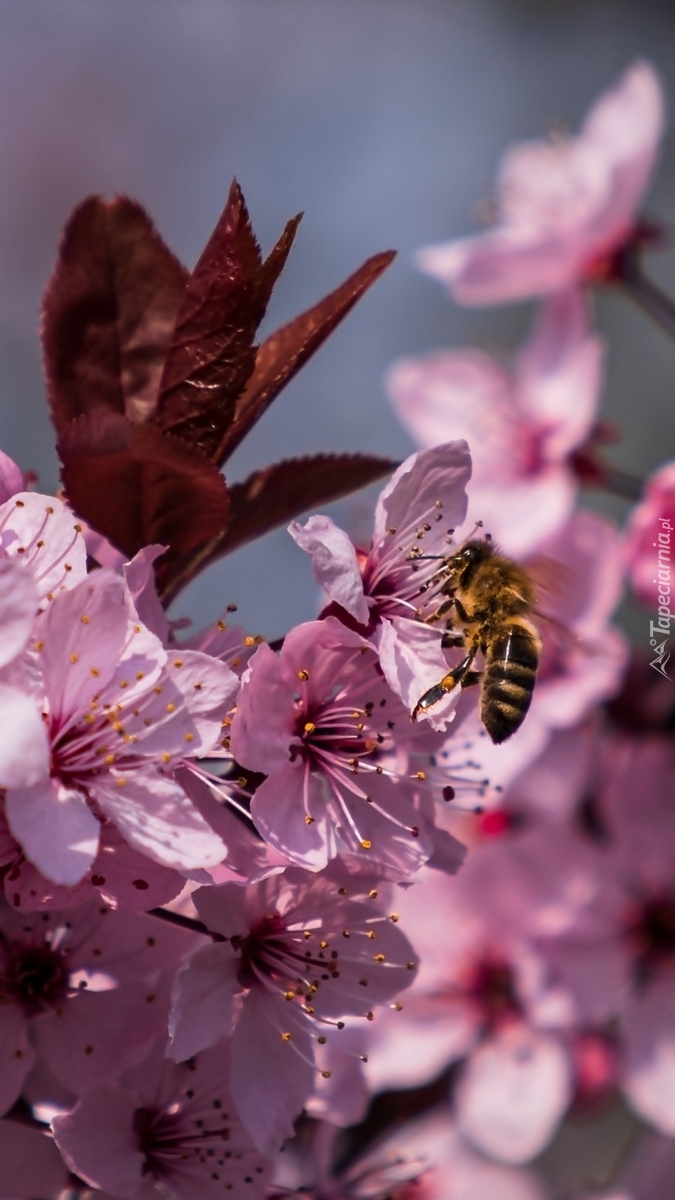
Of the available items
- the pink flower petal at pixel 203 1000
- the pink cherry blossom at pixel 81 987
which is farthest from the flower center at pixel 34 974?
the pink flower petal at pixel 203 1000

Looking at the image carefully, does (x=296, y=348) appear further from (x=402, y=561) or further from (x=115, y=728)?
(x=115, y=728)

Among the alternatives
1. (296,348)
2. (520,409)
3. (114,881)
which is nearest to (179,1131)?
(114,881)

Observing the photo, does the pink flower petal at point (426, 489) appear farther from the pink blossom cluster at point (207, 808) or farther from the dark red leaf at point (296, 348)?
the dark red leaf at point (296, 348)

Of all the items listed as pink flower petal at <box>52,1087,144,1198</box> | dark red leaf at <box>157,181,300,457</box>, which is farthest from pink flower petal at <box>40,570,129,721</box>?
pink flower petal at <box>52,1087,144,1198</box>

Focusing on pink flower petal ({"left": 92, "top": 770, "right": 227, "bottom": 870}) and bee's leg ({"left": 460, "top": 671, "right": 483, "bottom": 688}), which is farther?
bee's leg ({"left": 460, "top": 671, "right": 483, "bottom": 688})

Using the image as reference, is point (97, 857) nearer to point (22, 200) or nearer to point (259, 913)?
point (259, 913)

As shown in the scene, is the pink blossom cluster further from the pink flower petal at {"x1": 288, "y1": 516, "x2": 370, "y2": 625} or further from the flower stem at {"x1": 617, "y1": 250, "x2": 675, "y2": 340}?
the flower stem at {"x1": 617, "y1": 250, "x2": 675, "y2": 340}
